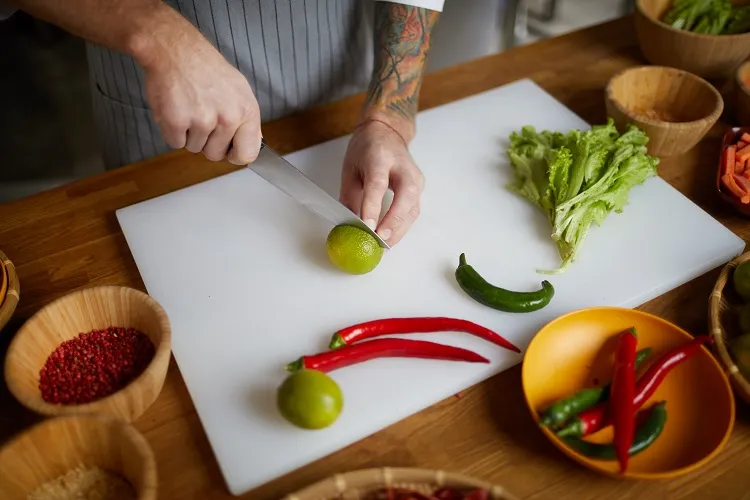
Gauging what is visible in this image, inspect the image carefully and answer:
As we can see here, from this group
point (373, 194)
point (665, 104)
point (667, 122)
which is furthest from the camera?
point (665, 104)

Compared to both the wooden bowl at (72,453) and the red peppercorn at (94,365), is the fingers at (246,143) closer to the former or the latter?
the red peppercorn at (94,365)

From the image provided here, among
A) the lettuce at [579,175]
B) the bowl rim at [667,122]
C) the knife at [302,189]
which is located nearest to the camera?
the knife at [302,189]

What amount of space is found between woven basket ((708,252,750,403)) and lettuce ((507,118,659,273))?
0.30m

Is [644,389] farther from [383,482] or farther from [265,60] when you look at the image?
[265,60]

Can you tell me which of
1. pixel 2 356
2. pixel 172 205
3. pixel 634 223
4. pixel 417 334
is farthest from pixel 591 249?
pixel 2 356

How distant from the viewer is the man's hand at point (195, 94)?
1241 millimetres

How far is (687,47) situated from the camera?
1.97m

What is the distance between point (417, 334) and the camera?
1.39m

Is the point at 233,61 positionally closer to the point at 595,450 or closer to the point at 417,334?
the point at 417,334

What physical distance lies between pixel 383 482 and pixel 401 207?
0.67 metres

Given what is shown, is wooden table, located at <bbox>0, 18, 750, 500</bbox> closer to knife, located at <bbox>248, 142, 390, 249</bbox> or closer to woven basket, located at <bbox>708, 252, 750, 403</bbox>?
woven basket, located at <bbox>708, 252, 750, 403</bbox>

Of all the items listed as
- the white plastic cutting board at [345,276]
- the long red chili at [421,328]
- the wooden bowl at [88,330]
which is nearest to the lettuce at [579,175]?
the white plastic cutting board at [345,276]

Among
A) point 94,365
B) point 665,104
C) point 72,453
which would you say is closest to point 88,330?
point 94,365

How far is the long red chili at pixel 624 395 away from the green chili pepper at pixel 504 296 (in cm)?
18
